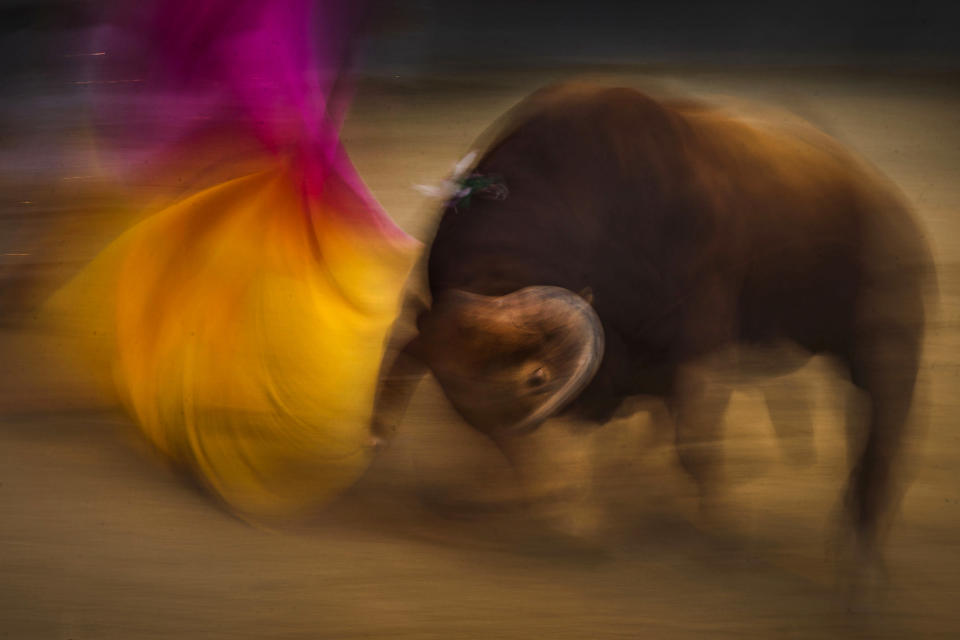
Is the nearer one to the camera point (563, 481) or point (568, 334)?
point (568, 334)

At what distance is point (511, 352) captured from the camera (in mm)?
1305

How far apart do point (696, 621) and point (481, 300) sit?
2.36ft

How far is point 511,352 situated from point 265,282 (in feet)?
2.95

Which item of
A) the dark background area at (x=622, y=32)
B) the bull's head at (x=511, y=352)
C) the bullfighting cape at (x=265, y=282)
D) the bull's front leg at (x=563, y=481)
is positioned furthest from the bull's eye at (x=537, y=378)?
the dark background area at (x=622, y=32)

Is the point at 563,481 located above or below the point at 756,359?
below

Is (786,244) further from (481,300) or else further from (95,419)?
(95,419)

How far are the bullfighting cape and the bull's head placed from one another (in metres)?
0.51

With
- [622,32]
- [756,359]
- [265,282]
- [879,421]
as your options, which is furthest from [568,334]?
[622,32]

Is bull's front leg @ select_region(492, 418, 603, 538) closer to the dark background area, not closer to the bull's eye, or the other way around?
the bull's eye

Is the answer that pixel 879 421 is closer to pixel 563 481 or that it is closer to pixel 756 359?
pixel 756 359

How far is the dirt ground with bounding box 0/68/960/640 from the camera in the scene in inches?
60.6

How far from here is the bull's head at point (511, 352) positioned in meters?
1.26

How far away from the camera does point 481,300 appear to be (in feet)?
4.46

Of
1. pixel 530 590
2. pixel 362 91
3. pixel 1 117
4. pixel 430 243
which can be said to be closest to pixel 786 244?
pixel 430 243
